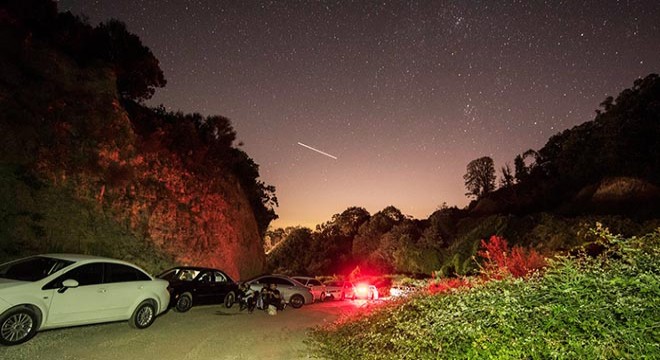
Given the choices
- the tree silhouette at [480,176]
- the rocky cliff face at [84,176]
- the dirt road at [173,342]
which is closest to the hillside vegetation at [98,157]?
the rocky cliff face at [84,176]

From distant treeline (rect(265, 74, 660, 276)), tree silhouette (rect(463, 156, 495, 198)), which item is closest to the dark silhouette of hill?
distant treeline (rect(265, 74, 660, 276))

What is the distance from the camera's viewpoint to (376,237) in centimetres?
5906

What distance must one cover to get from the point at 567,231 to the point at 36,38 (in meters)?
36.3

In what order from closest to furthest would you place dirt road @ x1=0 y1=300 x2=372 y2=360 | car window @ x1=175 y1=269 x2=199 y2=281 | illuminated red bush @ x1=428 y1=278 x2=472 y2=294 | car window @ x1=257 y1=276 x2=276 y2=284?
dirt road @ x1=0 y1=300 x2=372 y2=360 → illuminated red bush @ x1=428 y1=278 x2=472 y2=294 → car window @ x1=175 y1=269 x2=199 y2=281 → car window @ x1=257 y1=276 x2=276 y2=284

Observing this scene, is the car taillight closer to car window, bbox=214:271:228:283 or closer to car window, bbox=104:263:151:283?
car window, bbox=214:271:228:283

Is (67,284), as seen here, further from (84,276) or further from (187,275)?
(187,275)

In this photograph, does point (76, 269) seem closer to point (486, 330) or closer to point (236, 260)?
point (486, 330)

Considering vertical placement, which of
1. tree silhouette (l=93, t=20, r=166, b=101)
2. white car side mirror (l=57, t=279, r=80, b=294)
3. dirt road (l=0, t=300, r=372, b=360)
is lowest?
dirt road (l=0, t=300, r=372, b=360)

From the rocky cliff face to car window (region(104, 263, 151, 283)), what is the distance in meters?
8.33

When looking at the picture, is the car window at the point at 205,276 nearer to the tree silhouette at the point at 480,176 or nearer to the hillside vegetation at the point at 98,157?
the hillside vegetation at the point at 98,157

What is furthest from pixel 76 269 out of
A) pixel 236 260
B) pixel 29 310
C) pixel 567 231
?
pixel 567 231

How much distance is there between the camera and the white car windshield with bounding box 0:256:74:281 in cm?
775

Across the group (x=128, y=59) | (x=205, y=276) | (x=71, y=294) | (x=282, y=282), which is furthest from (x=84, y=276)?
(x=128, y=59)

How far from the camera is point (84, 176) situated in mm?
17641
